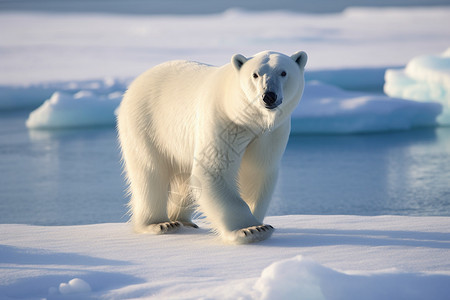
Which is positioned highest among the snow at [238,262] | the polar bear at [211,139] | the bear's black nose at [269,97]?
the bear's black nose at [269,97]

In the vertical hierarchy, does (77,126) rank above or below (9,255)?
below

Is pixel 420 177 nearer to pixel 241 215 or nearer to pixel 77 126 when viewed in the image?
pixel 241 215

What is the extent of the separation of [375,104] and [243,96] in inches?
276

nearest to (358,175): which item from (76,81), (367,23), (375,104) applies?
(375,104)

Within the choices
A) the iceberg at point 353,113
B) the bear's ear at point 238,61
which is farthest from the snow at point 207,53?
the bear's ear at point 238,61

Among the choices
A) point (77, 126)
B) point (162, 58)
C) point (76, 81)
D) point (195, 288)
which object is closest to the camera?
point (195, 288)

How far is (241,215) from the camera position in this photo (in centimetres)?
354

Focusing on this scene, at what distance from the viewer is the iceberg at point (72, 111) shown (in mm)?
10930

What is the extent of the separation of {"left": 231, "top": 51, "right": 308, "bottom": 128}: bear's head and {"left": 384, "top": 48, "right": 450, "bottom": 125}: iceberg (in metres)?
8.16

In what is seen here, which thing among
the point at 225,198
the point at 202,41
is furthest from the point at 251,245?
the point at 202,41

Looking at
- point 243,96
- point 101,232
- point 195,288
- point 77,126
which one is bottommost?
point 77,126

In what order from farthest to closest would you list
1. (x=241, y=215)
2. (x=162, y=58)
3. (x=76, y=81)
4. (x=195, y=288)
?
(x=162, y=58)
(x=76, y=81)
(x=241, y=215)
(x=195, y=288)

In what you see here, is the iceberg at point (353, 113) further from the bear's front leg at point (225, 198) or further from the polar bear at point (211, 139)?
the bear's front leg at point (225, 198)

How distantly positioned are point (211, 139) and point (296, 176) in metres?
4.45
